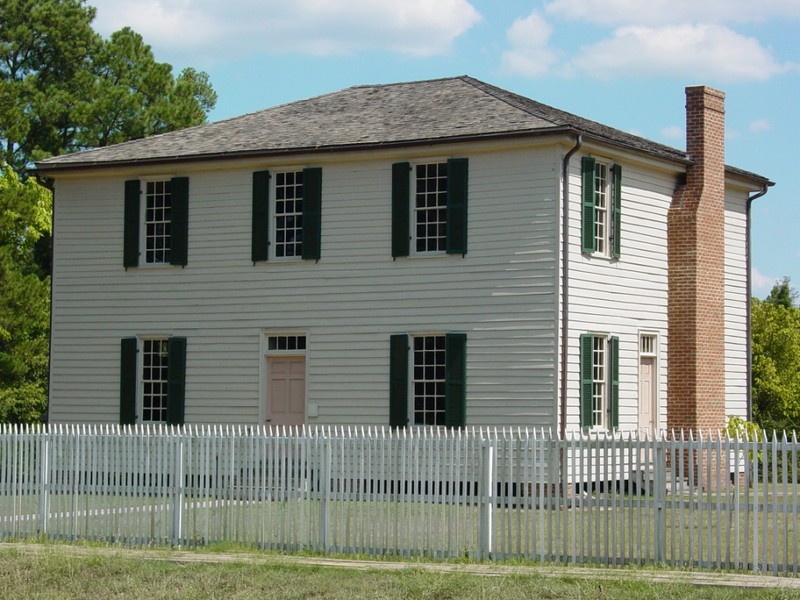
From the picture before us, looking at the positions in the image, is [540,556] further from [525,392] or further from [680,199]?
[680,199]

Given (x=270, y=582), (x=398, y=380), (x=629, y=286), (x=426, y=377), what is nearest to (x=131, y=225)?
(x=398, y=380)

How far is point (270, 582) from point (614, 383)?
39.9 feet

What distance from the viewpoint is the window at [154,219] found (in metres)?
28.0

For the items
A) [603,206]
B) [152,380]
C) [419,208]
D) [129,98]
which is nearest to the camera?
[419,208]

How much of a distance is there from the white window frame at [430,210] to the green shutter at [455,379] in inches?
64.7

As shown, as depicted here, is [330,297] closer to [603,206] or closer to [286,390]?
[286,390]

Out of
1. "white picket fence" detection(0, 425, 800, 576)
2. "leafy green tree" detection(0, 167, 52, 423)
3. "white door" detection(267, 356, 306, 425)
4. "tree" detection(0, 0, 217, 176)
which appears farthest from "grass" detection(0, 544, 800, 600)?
"tree" detection(0, 0, 217, 176)

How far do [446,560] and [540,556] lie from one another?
108cm

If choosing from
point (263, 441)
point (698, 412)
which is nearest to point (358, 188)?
point (698, 412)

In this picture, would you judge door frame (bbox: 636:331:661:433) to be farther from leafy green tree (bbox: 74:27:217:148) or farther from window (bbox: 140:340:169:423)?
leafy green tree (bbox: 74:27:217:148)

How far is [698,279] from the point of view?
27547 mm

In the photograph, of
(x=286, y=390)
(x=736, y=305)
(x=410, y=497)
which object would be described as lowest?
(x=410, y=497)

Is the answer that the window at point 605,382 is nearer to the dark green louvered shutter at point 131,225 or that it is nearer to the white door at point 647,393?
the white door at point 647,393

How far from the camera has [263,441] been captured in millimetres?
17766
